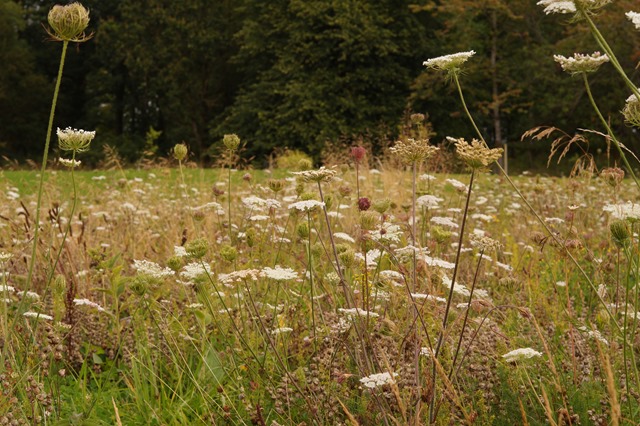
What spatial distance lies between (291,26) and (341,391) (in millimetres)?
24496

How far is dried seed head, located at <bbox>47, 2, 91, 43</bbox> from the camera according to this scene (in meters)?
1.41

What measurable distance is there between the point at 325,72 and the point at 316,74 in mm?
344

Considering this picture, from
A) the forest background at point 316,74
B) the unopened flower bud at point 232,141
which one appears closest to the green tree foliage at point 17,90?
the forest background at point 316,74

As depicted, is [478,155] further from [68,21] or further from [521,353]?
[68,21]

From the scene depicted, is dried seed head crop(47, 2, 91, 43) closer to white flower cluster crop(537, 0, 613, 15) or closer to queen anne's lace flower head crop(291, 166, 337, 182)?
queen anne's lace flower head crop(291, 166, 337, 182)

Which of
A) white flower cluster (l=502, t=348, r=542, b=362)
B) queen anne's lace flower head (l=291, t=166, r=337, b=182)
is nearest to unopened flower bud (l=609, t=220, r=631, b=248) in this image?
white flower cluster (l=502, t=348, r=542, b=362)

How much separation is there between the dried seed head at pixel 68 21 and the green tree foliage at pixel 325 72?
2163cm

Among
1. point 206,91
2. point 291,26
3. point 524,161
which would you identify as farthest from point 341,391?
point 206,91

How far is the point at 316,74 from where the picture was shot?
24781 mm

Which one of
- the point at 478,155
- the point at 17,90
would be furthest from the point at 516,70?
the point at 478,155

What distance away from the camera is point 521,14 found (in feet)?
83.3

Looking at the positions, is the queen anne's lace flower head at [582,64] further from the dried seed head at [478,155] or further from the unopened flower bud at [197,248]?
the unopened flower bud at [197,248]

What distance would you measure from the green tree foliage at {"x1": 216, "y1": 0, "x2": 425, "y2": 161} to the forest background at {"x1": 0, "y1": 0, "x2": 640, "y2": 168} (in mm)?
74

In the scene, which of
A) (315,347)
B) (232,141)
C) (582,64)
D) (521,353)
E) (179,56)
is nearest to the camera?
(582,64)
